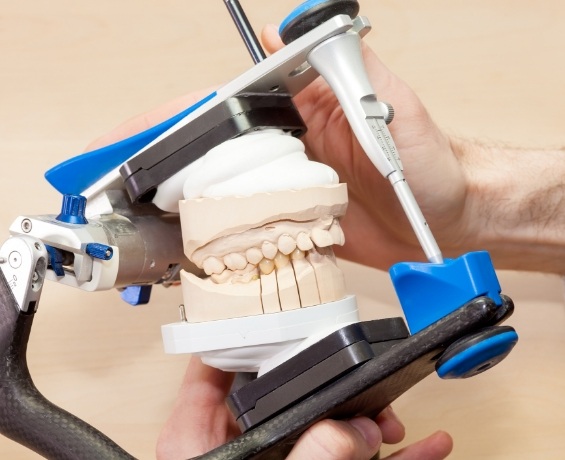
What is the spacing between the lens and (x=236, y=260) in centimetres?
63

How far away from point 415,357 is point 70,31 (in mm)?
767

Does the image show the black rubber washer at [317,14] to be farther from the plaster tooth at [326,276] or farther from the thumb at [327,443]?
the thumb at [327,443]

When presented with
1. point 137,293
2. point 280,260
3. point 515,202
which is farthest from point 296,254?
point 515,202

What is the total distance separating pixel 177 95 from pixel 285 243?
0.53 meters

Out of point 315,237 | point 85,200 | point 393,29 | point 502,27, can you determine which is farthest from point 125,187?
point 502,27

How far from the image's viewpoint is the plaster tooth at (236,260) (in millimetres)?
626

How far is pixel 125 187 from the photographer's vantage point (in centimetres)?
71

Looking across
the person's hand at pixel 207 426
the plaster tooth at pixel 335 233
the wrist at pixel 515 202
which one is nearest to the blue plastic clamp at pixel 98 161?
the plaster tooth at pixel 335 233

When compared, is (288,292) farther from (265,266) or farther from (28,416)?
(28,416)

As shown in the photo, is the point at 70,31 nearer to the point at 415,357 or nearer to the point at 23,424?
the point at 23,424

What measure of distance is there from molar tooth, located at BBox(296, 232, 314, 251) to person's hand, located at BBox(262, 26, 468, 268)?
26 centimetres

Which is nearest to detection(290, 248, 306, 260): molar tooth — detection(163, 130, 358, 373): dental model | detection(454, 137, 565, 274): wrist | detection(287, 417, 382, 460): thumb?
detection(163, 130, 358, 373): dental model

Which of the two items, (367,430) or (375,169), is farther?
(375,169)

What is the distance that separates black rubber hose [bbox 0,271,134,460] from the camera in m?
0.62
